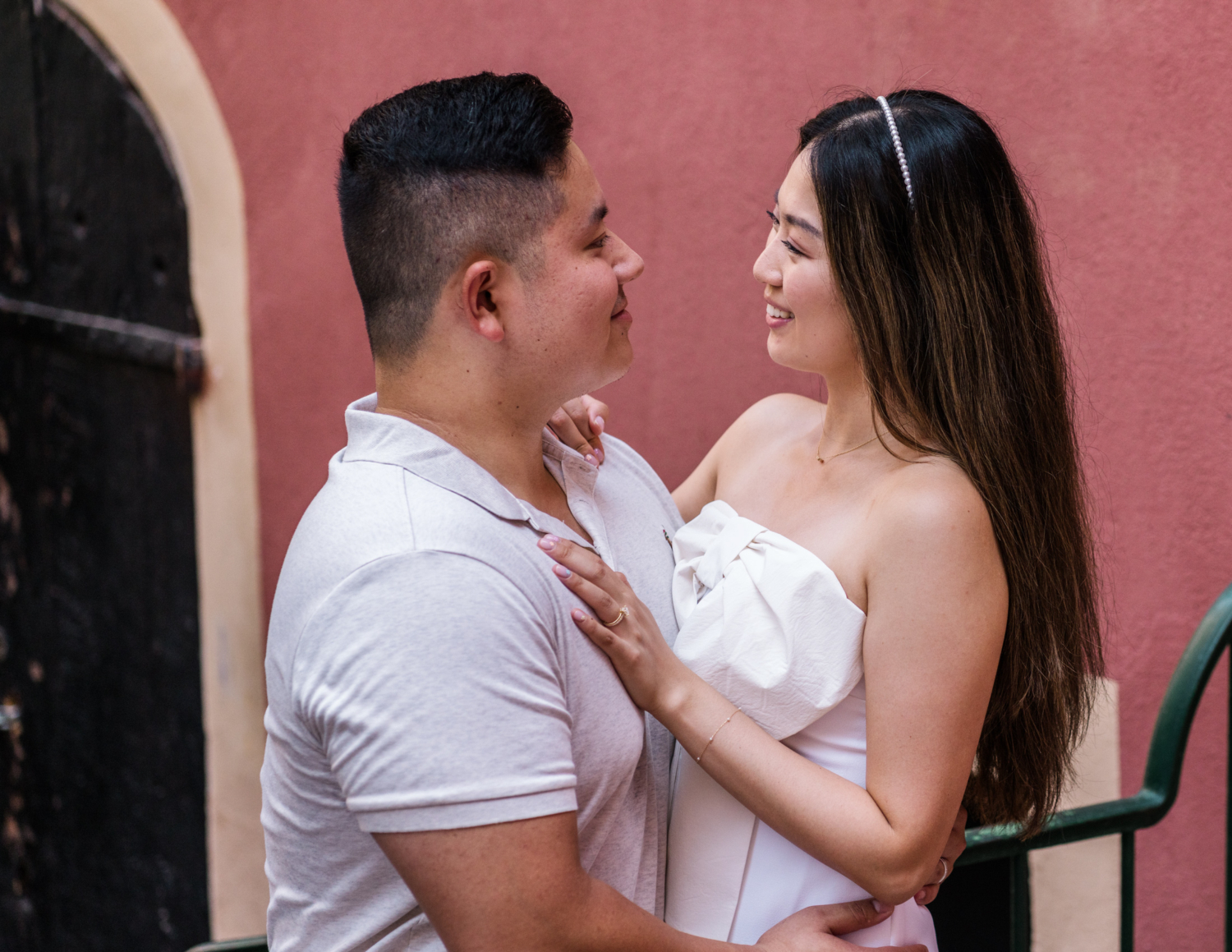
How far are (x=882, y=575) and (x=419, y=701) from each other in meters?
0.70

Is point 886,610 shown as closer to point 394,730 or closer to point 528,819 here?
point 528,819

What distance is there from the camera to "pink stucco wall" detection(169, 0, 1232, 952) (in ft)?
7.85

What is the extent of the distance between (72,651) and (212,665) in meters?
0.65

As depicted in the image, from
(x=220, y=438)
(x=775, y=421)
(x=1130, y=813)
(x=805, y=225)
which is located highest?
(x=220, y=438)

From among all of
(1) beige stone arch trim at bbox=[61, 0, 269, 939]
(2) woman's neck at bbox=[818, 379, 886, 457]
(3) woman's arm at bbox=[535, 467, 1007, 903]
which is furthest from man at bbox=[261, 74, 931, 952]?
(1) beige stone arch trim at bbox=[61, 0, 269, 939]

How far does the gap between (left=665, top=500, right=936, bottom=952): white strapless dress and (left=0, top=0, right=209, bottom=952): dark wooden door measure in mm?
2855

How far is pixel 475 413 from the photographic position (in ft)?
5.39

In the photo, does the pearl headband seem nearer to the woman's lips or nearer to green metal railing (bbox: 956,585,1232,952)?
the woman's lips

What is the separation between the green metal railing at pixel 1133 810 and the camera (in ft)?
6.55

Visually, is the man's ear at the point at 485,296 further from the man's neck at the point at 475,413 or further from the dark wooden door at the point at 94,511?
the dark wooden door at the point at 94,511

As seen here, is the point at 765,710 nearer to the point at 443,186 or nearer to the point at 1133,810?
the point at 1133,810

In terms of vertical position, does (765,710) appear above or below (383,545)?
below

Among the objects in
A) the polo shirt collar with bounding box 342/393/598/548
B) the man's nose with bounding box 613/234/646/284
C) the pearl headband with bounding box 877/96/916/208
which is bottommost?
the polo shirt collar with bounding box 342/393/598/548

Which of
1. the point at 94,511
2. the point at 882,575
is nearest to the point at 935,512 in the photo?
the point at 882,575
